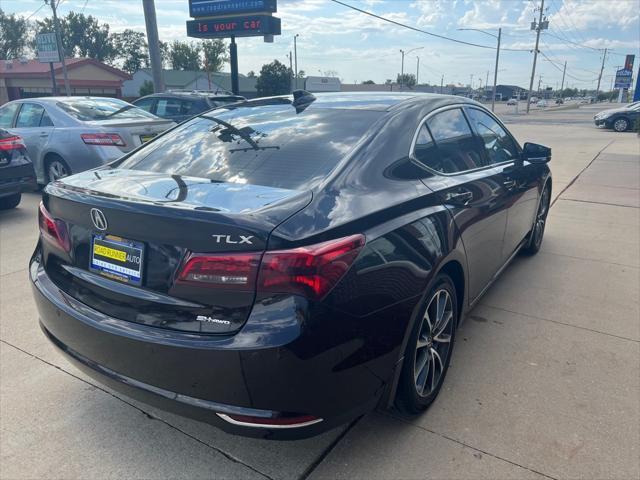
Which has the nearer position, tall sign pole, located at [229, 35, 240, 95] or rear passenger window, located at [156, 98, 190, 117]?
rear passenger window, located at [156, 98, 190, 117]

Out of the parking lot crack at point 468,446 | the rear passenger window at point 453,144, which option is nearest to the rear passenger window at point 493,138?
the rear passenger window at point 453,144

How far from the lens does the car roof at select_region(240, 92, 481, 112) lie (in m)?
2.91

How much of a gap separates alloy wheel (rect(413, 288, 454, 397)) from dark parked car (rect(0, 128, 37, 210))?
6286 mm

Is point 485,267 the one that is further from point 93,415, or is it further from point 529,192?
point 93,415

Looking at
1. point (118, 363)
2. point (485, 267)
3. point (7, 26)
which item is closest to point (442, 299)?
point (485, 267)

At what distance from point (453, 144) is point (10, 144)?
6.20 m

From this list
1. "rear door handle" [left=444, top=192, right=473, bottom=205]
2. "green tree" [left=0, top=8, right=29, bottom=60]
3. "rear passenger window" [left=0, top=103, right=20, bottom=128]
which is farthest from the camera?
"green tree" [left=0, top=8, right=29, bottom=60]

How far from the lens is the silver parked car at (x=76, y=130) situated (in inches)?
294

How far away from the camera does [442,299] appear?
2.67 m

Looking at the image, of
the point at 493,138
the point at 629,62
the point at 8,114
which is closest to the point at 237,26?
the point at 8,114

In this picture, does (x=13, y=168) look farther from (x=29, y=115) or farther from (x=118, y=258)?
(x=118, y=258)

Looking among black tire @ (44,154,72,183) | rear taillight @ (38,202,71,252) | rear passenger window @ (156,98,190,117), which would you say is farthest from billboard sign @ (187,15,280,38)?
rear taillight @ (38,202,71,252)

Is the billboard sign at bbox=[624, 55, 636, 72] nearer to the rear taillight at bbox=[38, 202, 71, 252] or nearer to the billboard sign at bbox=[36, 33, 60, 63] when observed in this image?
the billboard sign at bbox=[36, 33, 60, 63]

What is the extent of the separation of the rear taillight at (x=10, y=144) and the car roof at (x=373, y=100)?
484 cm
